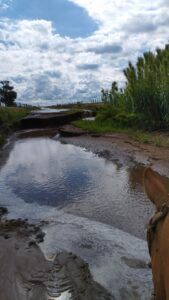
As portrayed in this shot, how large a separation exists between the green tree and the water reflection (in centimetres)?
4295

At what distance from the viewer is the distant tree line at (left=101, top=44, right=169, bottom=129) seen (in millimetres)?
19406

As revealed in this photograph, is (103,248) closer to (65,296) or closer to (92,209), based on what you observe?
(65,296)

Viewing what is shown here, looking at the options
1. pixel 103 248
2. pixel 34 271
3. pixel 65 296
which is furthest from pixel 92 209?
pixel 65 296

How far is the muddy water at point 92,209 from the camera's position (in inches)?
203

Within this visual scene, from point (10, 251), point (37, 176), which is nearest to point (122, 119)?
point (37, 176)

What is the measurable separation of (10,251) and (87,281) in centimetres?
149

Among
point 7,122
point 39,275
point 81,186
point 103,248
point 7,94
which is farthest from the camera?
point 7,94

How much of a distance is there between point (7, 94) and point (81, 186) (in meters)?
50.4

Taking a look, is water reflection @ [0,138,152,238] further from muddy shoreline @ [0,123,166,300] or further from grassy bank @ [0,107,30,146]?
grassy bank @ [0,107,30,146]

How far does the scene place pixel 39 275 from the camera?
496 cm

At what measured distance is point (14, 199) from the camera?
32.0ft

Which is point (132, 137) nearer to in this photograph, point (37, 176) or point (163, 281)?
point (37, 176)

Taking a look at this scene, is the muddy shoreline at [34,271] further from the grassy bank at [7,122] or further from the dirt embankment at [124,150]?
the grassy bank at [7,122]

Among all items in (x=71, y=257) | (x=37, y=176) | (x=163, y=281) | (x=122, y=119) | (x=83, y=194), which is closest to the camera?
(x=163, y=281)
